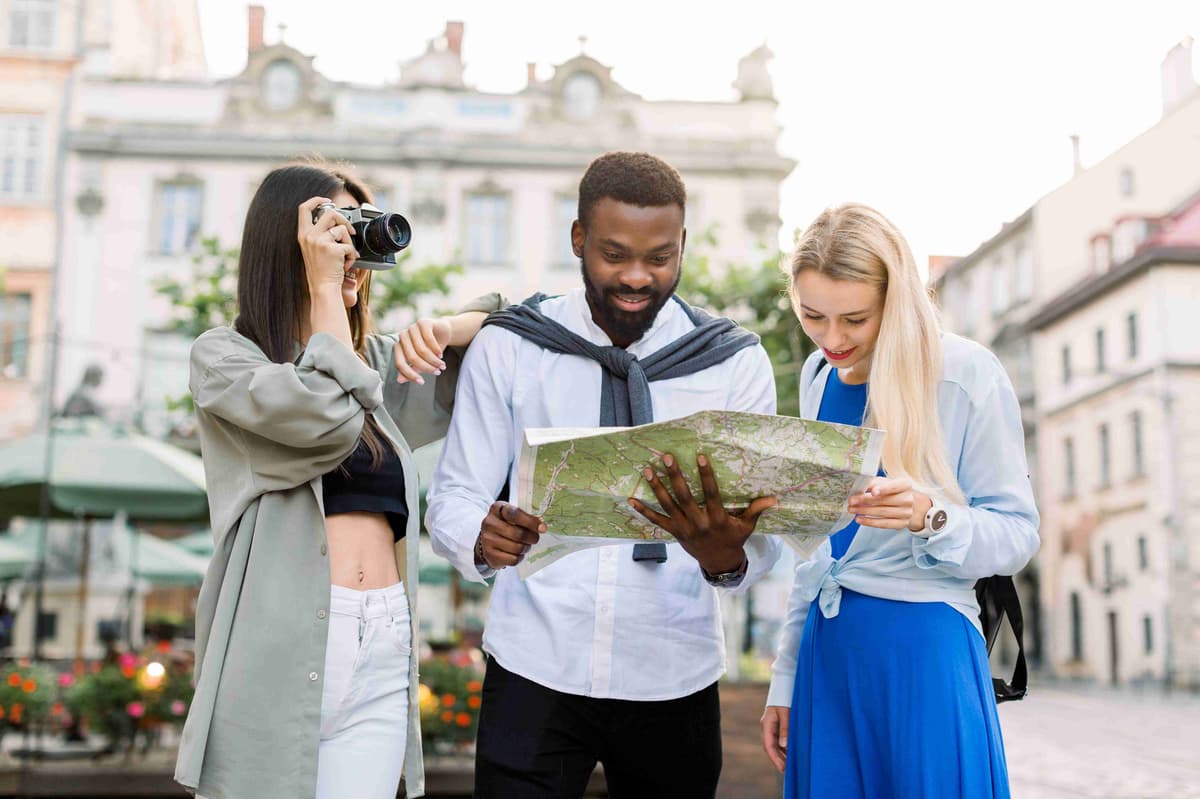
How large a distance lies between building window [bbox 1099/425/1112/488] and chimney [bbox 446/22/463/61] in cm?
1838

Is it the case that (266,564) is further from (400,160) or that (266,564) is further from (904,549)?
(400,160)

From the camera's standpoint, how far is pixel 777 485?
2.10 m

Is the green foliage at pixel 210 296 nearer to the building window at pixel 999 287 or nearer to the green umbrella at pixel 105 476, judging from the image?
the green umbrella at pixel 105 476

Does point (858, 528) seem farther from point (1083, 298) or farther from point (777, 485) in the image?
point (1083, 298)

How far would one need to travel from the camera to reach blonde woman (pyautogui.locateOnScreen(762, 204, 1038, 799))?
225 centimetres

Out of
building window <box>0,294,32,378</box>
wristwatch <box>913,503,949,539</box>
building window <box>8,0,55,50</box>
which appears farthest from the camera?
building window <box>8,0,55,50</box>

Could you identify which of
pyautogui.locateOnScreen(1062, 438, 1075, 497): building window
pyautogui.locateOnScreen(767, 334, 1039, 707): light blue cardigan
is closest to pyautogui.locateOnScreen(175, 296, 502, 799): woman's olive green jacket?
pyautogui.locateOnScreen(767, 334, 1039, 707): light blue cardigan

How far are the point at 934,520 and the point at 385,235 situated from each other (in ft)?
3.89

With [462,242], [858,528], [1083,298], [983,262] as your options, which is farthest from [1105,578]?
[858,528]

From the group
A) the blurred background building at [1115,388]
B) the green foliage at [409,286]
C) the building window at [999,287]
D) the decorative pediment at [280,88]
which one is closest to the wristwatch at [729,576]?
the green foliage at [409,286]

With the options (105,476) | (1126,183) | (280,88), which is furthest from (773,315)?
(1126,183)

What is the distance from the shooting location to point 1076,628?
109ft

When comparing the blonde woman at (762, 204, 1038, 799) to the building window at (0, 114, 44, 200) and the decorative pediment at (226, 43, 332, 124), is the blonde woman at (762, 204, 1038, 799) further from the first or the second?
the building window at (0, 114, 44, 200)

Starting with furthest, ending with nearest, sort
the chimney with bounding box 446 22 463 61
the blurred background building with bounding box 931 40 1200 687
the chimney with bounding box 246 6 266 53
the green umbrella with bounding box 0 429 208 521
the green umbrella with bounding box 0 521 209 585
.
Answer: the blurred background building with bounding box 931 40 1200 687
the chimney with bounding box 246 6 266 53
the chimney with bounding box 446 22 463 61
the green umbrella with bounding box 0 521 209 585
the green umbrella with bounding box 0 429 208 521
